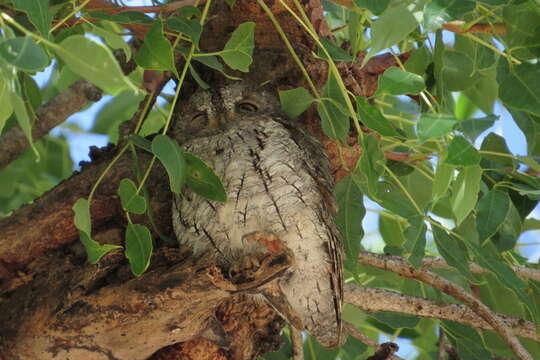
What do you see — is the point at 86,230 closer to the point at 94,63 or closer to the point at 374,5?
the point at 94,63

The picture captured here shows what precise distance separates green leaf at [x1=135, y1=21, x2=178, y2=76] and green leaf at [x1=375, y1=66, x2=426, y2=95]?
0.36 meters

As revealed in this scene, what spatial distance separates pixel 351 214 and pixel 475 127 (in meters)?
0.37

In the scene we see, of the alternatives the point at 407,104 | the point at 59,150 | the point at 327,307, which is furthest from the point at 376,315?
the point at 59,150

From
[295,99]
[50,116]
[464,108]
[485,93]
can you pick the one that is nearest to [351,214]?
[295,99]

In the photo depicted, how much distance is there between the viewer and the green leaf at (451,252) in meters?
1.48

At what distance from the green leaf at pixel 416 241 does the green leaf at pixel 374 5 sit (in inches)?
20.1

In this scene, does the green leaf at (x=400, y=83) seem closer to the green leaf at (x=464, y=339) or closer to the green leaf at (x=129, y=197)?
the green leaf at (x=129, y=197)

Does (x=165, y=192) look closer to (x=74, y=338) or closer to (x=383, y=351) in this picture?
(x=74, y=338)

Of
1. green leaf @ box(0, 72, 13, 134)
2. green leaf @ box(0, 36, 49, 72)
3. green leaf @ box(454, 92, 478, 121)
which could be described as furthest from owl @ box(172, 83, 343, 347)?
green leaf @ box(454, 92, 478, 121)

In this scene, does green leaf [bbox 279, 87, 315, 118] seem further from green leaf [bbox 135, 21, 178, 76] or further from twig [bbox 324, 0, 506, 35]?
green leaf [bbox 135, 21, 178, 76]

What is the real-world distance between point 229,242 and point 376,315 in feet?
1.75

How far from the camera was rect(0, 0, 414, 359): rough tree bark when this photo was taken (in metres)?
1.31

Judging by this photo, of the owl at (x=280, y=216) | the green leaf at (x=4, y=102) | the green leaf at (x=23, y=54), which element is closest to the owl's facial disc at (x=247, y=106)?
the owl at (x=280, y=216)

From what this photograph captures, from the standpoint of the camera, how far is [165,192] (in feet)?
5.28
